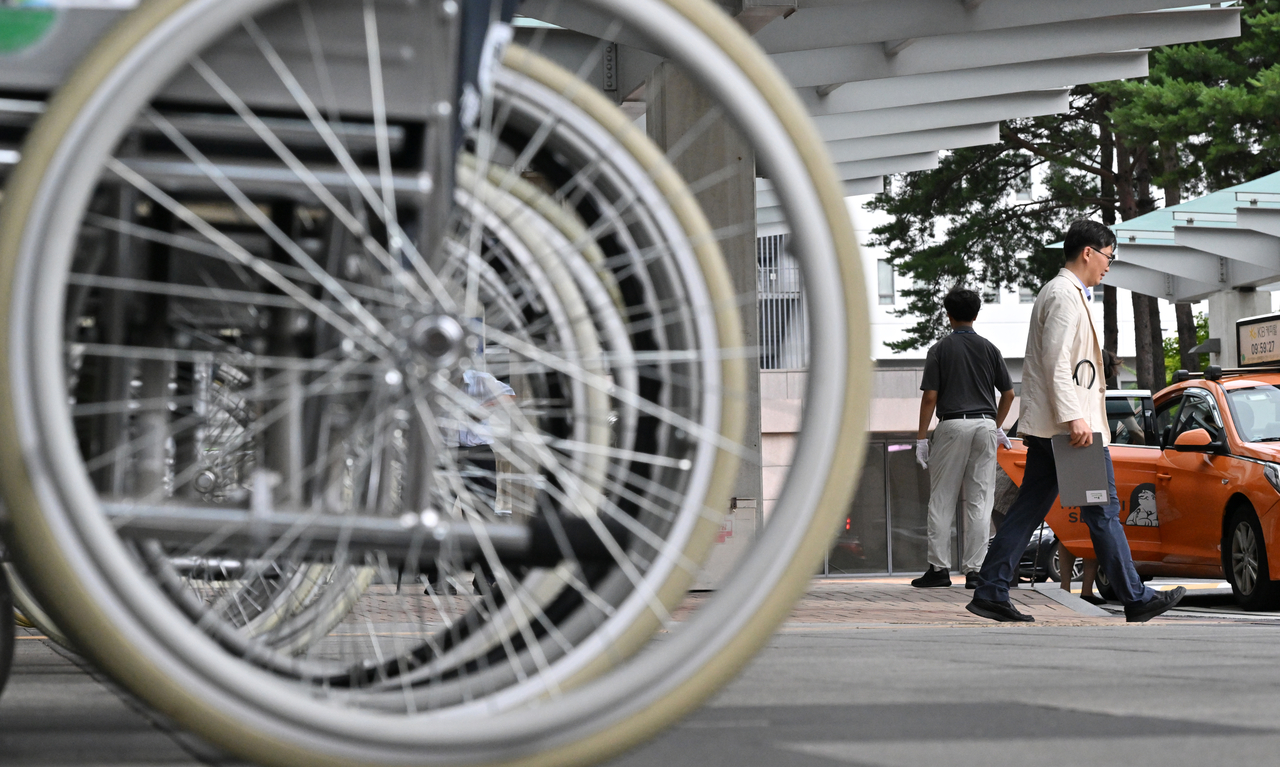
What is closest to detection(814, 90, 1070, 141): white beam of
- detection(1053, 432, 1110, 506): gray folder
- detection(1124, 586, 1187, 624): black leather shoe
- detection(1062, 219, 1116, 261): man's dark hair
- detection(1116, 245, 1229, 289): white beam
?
detection(1116, 245, 1229, 289): white beam

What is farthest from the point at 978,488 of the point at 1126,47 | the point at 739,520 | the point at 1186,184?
the point at 1186,184

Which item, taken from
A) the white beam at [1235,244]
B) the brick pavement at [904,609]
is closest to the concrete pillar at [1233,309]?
the white beam at [1235,244]

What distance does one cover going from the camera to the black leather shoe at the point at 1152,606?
7.18 m

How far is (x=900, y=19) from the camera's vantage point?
1204cm

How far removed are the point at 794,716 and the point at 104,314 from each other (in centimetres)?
182

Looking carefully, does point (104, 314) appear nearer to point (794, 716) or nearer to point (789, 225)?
point (789, 225)

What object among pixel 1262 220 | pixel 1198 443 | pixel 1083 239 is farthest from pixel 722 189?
pixel 1262 220

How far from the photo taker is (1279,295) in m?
29.6

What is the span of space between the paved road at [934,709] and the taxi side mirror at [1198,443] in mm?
5427

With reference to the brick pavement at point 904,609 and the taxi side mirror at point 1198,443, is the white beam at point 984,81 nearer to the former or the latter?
the taxi side mirror at point 1198,443

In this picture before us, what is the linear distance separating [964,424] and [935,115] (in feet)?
22.0

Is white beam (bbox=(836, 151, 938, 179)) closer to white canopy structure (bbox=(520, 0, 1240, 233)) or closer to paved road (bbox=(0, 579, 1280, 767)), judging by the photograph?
white canopy structure (bbox=(520, 0, 1240, 233))

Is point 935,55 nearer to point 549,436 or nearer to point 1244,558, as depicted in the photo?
point 1244,558

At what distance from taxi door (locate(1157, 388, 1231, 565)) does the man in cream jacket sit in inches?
175
